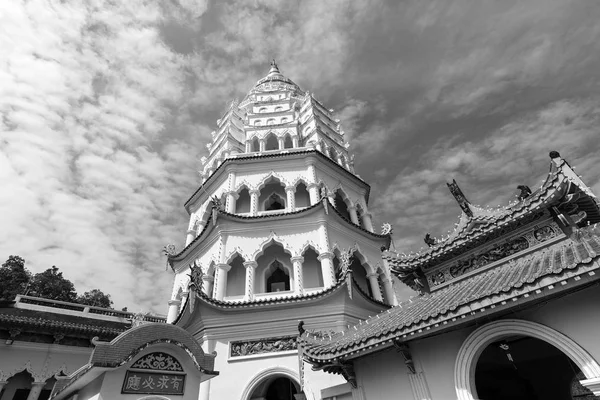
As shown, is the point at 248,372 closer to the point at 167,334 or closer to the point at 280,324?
the point at 280,324

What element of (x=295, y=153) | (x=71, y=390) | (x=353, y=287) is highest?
(x=295, y=153)

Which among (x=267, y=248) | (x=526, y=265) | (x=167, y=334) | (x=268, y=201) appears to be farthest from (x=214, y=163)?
(x=526, y=265)

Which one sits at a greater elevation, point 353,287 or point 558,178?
point 353,287

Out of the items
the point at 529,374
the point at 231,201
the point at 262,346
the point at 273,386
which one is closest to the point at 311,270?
the point at 262,346

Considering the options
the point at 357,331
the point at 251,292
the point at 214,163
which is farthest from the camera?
the point at 214,163

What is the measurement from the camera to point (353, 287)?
13.0 metres

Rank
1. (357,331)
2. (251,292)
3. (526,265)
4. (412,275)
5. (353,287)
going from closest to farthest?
1. (526,265)
2. (357,331)
3. (412,275)
4. (353,287)
5. (251,292)

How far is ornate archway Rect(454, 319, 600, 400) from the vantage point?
5920 millimetres

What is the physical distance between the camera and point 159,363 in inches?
303

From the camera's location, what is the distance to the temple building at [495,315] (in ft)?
19.5

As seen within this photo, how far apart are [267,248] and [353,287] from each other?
4.82 m

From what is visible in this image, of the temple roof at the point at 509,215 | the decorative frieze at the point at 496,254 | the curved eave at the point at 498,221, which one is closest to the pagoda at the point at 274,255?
the curved eave at the point at 498,221

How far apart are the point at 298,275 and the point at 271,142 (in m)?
9.70

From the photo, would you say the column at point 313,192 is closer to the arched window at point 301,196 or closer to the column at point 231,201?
the arched window at point 301,196
